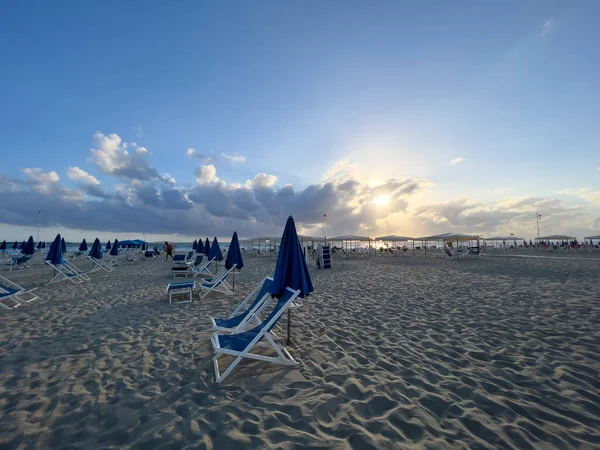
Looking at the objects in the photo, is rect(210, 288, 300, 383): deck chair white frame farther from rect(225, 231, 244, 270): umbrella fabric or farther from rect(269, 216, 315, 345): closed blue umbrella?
rect(225, 231, 244, 270): umbrella fabric

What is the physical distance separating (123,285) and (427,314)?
9.45 m

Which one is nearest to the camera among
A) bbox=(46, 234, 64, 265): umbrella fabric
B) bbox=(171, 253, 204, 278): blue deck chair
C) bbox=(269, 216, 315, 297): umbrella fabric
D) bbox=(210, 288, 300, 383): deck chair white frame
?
bbox=(210, 288, 300, 383): deck chair white frame

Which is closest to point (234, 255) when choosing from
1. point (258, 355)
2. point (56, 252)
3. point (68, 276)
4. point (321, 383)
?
point (258, 355)

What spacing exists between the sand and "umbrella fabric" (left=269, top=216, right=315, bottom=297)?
3.05ft

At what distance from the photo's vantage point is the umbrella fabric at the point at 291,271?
3.69 meters

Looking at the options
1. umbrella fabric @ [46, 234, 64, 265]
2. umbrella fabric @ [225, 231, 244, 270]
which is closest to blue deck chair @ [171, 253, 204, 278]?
umbrella fabric @ [46, 234, 64, 265]

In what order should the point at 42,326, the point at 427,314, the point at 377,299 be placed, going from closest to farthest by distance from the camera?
the point at 42,326 < the point at 427,314 < the point at 377,299

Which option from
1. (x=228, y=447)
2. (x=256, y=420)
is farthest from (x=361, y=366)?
(x=228, y=447)

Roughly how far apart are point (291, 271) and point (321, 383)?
1.39 meters

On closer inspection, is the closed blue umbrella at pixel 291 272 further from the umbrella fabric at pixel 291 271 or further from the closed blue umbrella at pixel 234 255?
the closed blue umbrella at pixel 234 255

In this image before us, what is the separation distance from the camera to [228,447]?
6.77ft

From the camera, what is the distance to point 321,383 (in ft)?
9.78

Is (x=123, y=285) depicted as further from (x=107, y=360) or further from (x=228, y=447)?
(x=228, y=447)

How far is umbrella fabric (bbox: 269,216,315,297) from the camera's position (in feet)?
12.1
